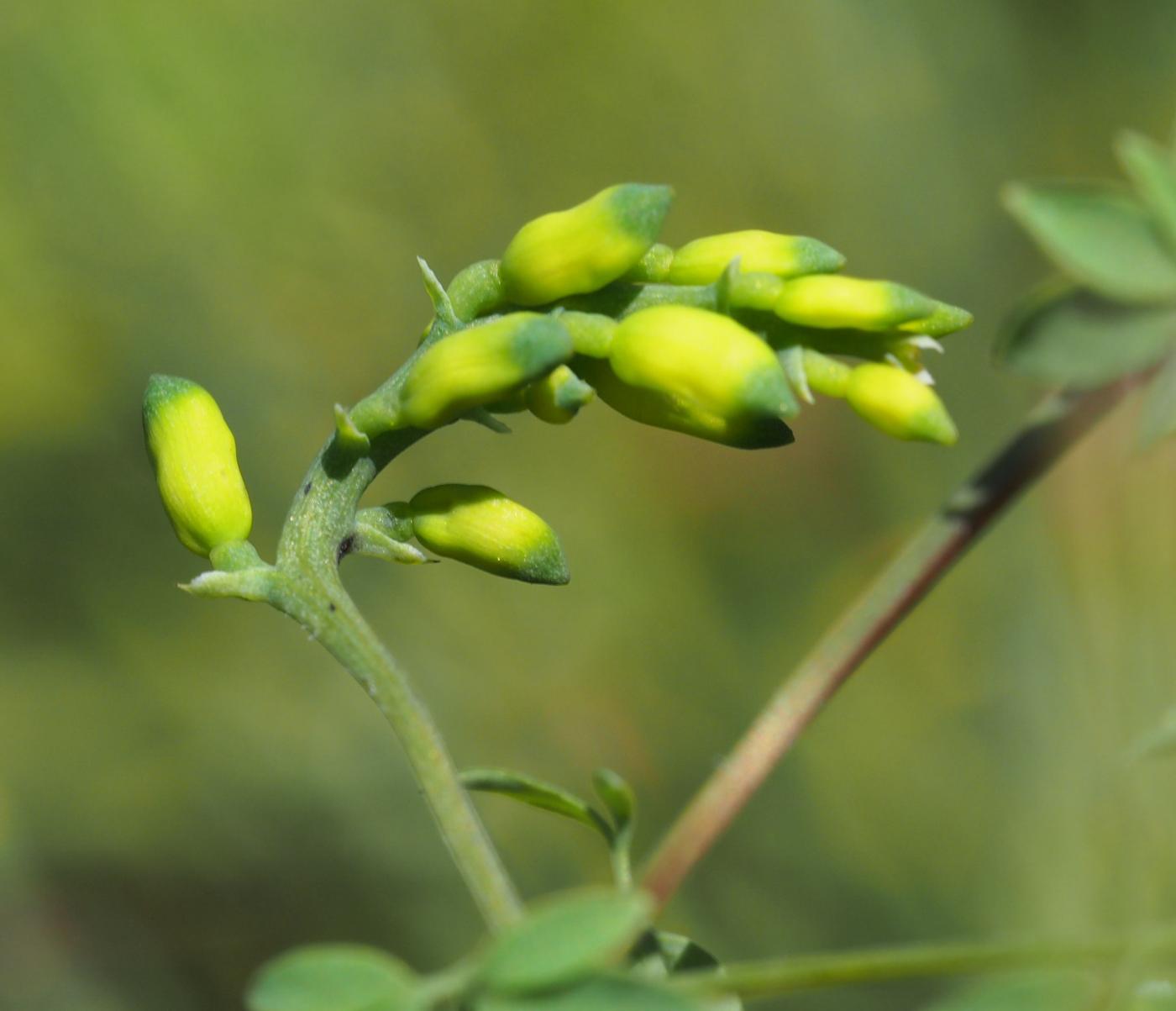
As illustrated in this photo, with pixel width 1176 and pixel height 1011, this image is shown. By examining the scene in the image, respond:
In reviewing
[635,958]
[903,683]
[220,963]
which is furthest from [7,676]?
[635,958]

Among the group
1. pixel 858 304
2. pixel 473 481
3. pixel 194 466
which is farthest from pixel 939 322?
pixel 473 481

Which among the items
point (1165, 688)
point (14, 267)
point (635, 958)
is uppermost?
point (14, 267)

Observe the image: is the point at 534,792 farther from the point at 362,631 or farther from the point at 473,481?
the point at 473,481

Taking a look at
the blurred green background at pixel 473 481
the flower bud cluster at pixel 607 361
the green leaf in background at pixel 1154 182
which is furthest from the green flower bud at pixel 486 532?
the blurred green background at pixel 473 481

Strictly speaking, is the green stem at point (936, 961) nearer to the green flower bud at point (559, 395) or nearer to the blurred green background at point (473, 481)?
the green flower bud at point (559, 395)

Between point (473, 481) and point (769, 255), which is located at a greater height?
point (769, 255)

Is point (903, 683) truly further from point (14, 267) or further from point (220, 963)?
point (14, 267)

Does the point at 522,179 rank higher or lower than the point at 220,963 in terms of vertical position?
higher
